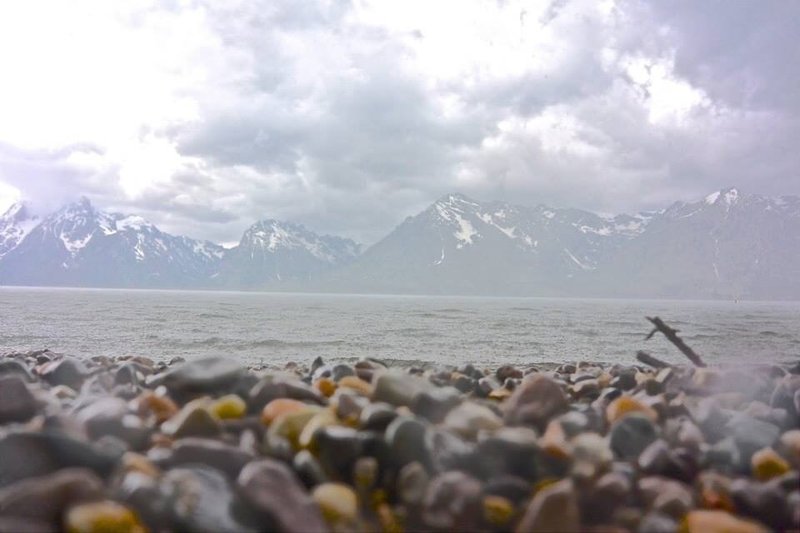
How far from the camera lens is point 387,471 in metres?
3.68

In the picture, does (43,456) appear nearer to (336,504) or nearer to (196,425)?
(196,425)

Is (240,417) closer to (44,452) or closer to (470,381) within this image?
(44,452)

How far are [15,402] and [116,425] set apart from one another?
1.01 meters

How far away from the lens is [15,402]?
4430 mm

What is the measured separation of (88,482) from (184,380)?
70.5 inches

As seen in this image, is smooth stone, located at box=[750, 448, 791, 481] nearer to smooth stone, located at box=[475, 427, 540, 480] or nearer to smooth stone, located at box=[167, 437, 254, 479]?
smooth stone, located at box=[475, 427, 540, 480]

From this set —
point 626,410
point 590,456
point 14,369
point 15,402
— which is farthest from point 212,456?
point 14,369

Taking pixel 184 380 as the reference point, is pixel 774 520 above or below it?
below

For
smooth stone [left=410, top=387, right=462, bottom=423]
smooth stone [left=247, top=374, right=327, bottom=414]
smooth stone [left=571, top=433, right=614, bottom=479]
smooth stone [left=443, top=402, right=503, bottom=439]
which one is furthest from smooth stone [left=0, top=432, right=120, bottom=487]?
smooth stone [left=571, top=433, right=614, bottom=479]

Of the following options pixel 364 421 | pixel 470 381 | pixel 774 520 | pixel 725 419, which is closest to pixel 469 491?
pixel 364 421

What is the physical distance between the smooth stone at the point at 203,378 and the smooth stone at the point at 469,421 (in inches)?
72.8

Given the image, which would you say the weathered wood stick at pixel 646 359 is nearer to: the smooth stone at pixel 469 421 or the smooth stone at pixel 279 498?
the smooth stone at pixel 469 421

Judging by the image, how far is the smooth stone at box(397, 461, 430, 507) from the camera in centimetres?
350

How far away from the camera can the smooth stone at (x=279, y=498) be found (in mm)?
3183
